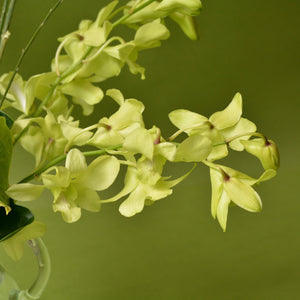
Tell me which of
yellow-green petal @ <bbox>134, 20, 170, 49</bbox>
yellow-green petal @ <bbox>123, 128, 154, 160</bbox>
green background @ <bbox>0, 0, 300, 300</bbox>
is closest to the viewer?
yellow-green petal @ <bbox>123, 128, 154, 160</bbox>

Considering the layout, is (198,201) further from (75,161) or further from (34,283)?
(75,161)

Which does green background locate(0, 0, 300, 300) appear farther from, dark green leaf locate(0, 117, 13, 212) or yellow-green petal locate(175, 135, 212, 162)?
yellow-green petal locate(175, 135, 212, 162)

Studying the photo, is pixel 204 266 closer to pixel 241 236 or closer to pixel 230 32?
pixel 241 236

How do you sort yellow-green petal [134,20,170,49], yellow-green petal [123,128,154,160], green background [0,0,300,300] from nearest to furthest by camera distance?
yellow-green petal [123,128,154,160]
yellow-green petal [134,20,170,49]
green background [0,0,300,300]

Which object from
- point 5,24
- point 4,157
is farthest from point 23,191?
point 5,24

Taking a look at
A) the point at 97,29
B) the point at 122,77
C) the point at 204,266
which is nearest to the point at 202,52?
the point at 122,77

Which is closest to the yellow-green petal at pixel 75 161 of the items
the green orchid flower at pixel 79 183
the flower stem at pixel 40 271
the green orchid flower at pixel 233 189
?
the green orchid flower at pixel 79 183

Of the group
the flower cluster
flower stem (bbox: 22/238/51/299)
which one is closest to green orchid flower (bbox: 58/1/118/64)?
the flower cluster
